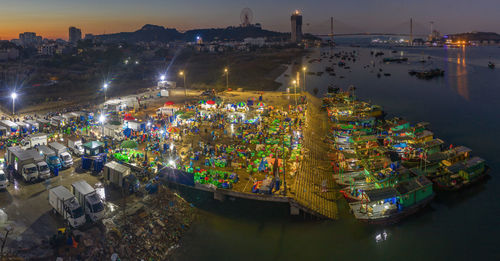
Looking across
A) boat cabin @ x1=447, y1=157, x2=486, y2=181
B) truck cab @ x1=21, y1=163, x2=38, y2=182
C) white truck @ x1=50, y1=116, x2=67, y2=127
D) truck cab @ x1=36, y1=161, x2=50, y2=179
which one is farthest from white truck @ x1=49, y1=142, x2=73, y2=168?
boat cabin @ x1=447, y1=157, x2=486, y2=181

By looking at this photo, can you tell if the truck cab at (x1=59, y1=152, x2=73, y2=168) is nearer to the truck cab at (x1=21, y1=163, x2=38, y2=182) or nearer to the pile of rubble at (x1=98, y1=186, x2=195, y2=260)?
the truck cab at (x1=21, y1=163, x2=38, y2=182)

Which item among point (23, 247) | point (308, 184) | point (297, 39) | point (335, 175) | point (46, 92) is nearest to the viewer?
point (23, 247)

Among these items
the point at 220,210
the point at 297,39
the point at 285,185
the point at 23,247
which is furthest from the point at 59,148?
the point at 297,39

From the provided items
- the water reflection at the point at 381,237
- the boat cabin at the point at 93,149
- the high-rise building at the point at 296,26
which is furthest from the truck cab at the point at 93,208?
the high-rise building at the point at 296,26

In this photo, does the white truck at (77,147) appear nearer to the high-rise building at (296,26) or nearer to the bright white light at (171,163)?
the bright white light at (171,163)

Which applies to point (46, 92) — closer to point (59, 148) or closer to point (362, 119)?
point (59, 148)

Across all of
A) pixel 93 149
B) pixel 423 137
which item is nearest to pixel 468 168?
pixel 423 137
